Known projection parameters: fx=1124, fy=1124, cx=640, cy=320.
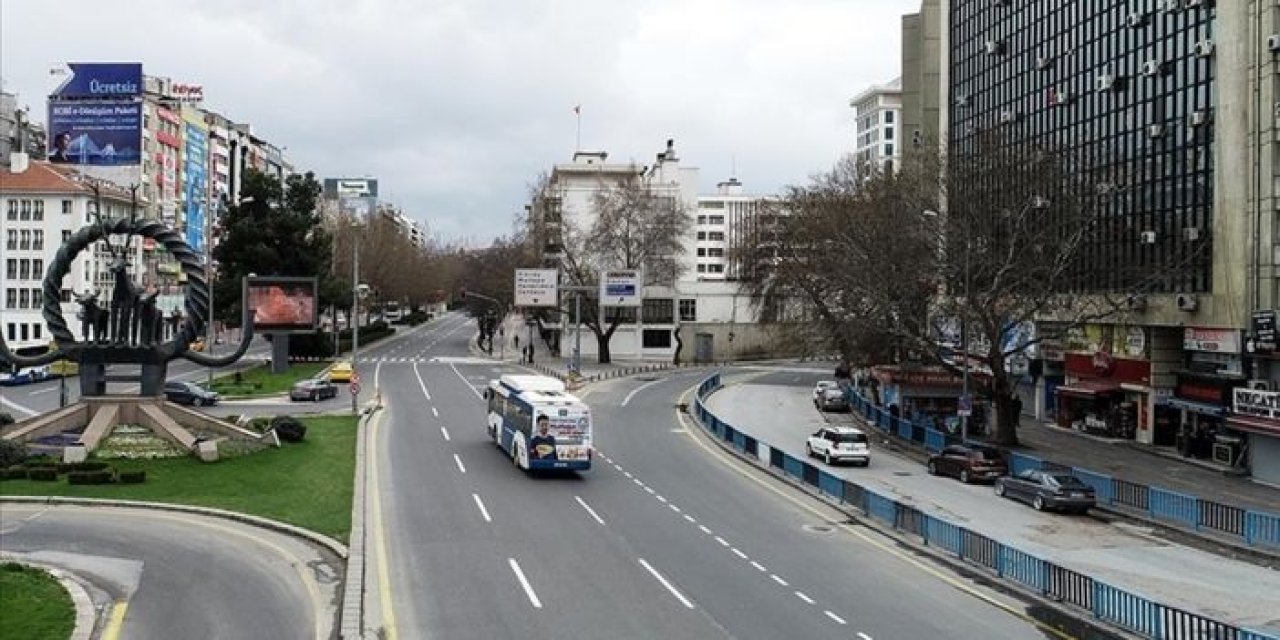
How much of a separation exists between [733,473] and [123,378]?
21.8m

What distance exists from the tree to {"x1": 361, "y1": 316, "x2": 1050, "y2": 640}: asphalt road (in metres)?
40.0

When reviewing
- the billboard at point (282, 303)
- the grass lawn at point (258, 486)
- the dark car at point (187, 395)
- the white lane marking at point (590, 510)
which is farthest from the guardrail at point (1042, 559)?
the billboard at point (282, 303)

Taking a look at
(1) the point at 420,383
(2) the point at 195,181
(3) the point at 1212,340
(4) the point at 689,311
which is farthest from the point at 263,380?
(2) the point at 195,181

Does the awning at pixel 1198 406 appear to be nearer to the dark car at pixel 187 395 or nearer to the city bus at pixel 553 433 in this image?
the city bus at pixel 553 433

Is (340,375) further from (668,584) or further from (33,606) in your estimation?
(33,606)

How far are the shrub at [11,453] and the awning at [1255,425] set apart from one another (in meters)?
38.6

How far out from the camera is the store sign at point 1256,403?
35.9m

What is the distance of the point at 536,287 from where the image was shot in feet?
252

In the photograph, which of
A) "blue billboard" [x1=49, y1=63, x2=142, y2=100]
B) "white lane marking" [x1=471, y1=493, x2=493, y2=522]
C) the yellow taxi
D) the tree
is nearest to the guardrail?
"white lane marking" [x1=471, y1=493, x2=493, y2=522]

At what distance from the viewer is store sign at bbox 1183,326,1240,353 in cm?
4053

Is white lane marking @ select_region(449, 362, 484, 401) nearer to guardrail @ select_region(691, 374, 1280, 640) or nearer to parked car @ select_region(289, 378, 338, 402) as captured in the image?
parked car @ select_region(289, 378, 338, 402)

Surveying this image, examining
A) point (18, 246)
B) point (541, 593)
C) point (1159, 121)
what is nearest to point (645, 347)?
point (18, 246)

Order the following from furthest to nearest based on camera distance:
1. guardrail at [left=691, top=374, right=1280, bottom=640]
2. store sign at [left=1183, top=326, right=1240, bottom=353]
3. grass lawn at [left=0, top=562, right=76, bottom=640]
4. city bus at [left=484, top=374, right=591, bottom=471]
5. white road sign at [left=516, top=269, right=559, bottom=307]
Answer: white road sign at [left=516, top=269, right=559, bottom=307] < store sign at [left=1183, top=326, right=1240, bottom=353] < city bus at [left=484, top=374, right=591, bottom=471] < guardrail at [left=691, top=374, right=1280, bottom=640] < grass lawn at [left=0, top=562, right=76, bottom=640]

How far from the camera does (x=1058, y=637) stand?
735 inches
